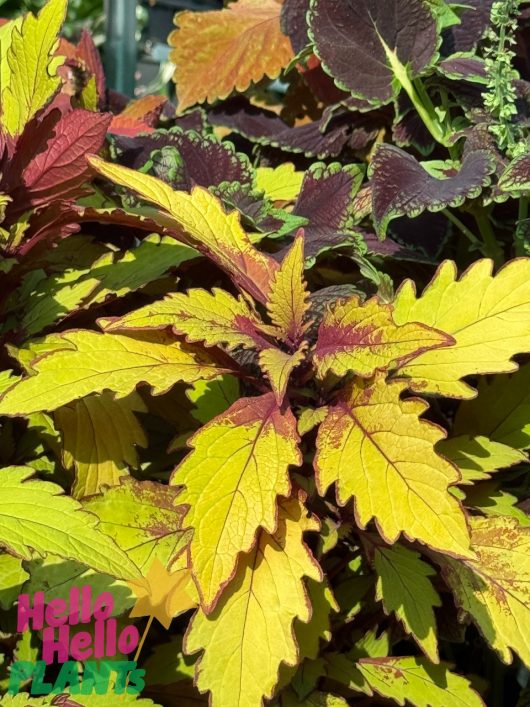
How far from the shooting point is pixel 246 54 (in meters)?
1.10

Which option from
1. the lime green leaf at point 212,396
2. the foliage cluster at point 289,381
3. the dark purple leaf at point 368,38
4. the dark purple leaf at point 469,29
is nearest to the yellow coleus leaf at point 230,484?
the foliage cluster at point 289,381

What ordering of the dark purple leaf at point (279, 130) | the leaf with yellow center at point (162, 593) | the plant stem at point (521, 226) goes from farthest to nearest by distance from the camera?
the dark purple leaf at point (279, 130) < the plant stem at point (521, 226) < the leaf with yellow center at point (162, 593)

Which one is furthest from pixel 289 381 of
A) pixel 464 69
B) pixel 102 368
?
pixel 464 69

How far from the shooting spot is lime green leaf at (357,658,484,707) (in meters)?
0.71

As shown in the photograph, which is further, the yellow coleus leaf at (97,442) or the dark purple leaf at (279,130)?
the dark purple leaf at (279,130)

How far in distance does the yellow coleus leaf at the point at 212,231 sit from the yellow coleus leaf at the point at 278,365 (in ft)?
0.20

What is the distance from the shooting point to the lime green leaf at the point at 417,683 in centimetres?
71

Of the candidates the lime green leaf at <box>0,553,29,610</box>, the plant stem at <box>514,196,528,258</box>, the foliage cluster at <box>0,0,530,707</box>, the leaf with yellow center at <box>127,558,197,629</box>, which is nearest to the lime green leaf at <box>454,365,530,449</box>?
the foliage cluster at <box>0,0,530,707</box>

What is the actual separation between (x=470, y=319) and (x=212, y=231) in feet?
0.77

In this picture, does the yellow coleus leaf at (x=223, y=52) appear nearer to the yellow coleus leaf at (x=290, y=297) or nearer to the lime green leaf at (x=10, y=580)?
the yellow coleus leaf at (x=290, y=297)

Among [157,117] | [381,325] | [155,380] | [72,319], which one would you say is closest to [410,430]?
[381,325]

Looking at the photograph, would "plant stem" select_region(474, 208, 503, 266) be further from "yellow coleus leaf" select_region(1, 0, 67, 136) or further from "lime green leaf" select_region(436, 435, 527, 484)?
"yellow coleus leaf" select_region(1, 0, 67, 136)

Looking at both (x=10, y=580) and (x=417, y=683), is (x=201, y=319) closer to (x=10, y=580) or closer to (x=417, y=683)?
(x=10, y=580)

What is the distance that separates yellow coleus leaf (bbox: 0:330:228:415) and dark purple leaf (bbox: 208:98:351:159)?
1.39 feet
